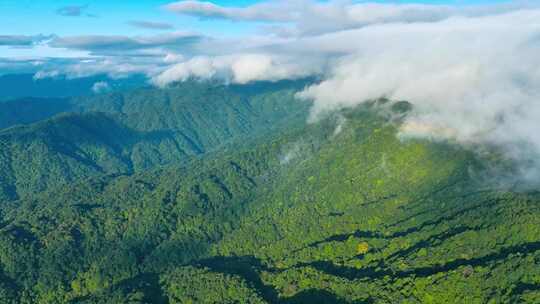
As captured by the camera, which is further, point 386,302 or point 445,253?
point 445,253

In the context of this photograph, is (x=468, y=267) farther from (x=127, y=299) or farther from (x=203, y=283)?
(x=127, y=299)

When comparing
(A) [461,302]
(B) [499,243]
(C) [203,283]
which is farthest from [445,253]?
(C) [203,283]

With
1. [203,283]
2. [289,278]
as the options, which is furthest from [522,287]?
[203,283]

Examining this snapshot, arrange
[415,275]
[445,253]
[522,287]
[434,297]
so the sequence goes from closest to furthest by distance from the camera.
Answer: [522,287]
[434,297]
[415,275]
[445,253]

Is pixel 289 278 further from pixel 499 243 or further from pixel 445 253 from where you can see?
pixel 499 243

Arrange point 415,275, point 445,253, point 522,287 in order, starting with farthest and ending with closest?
point 445,253 < point 415,275 < point 522,287

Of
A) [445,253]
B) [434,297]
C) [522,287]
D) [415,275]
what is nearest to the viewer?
[522,287]

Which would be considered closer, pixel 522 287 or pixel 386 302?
pixel 522 287

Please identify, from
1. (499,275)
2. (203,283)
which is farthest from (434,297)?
(203,283)

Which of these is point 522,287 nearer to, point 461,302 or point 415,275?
point 461,302
